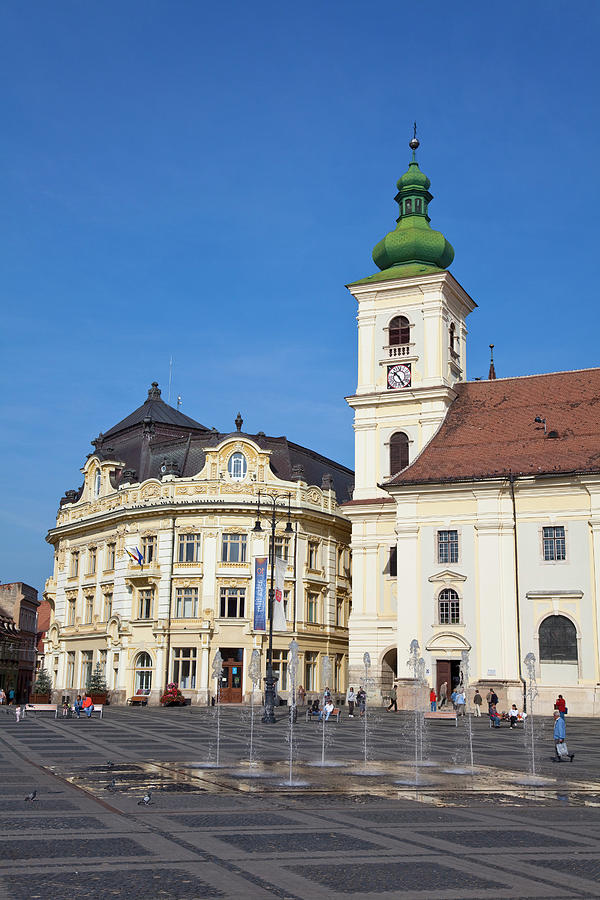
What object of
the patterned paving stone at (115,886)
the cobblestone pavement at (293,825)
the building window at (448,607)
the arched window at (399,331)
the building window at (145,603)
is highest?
the arched window at (399,331)

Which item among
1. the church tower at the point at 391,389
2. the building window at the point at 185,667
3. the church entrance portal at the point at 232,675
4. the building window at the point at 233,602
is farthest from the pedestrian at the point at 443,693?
the building window at the point at 185,667

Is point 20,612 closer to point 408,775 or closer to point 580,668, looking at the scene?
point 580,668

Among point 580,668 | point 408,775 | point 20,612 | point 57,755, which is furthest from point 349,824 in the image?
point 20,612

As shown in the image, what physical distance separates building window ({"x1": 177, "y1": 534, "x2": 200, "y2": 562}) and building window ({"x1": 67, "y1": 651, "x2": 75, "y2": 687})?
14.3 metres

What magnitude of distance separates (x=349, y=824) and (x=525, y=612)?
34.7 m

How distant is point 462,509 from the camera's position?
4838cm

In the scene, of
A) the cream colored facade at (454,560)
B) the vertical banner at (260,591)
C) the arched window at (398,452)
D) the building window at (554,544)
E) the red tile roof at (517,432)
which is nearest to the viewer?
the vertical banner at (260,591)

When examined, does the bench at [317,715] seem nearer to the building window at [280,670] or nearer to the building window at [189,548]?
the building window at [280,670]

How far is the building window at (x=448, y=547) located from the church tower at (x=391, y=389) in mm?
5636

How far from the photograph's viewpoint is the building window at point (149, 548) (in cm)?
6267

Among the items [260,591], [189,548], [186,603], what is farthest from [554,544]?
[186,603]

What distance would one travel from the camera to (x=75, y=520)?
71.4 m

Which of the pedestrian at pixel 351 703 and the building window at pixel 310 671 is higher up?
the building window at pixel 310 671

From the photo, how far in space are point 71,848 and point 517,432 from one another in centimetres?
4150
